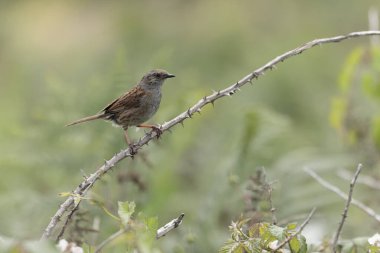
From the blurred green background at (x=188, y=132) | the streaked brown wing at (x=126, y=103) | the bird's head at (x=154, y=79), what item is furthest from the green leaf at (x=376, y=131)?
the streaked brown wing at (x=126, y=103)

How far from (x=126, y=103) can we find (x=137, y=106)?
0.07 meters

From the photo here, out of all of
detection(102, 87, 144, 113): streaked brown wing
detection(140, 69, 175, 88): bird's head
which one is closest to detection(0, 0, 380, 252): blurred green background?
detection(102, 87, 144, 113): streaked brown wing

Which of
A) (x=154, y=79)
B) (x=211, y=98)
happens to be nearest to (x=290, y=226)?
(x=211, y=98)

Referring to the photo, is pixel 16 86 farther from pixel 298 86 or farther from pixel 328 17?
pixel 328 17

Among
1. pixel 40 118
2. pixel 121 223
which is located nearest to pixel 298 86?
pixel 40 118

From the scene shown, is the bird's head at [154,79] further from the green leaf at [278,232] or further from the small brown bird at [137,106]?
the green leaf at [278,232]

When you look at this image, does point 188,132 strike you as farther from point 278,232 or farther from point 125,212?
point 125,212

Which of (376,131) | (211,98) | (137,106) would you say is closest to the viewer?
(211,98)

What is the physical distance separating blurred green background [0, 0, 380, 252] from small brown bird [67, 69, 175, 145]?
356mm

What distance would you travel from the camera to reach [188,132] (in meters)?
8.23

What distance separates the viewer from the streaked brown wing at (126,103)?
613 centimetres

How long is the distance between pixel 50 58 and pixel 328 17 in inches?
193

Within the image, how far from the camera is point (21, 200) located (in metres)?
7.65

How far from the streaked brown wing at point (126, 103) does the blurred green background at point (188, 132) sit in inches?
16.8
